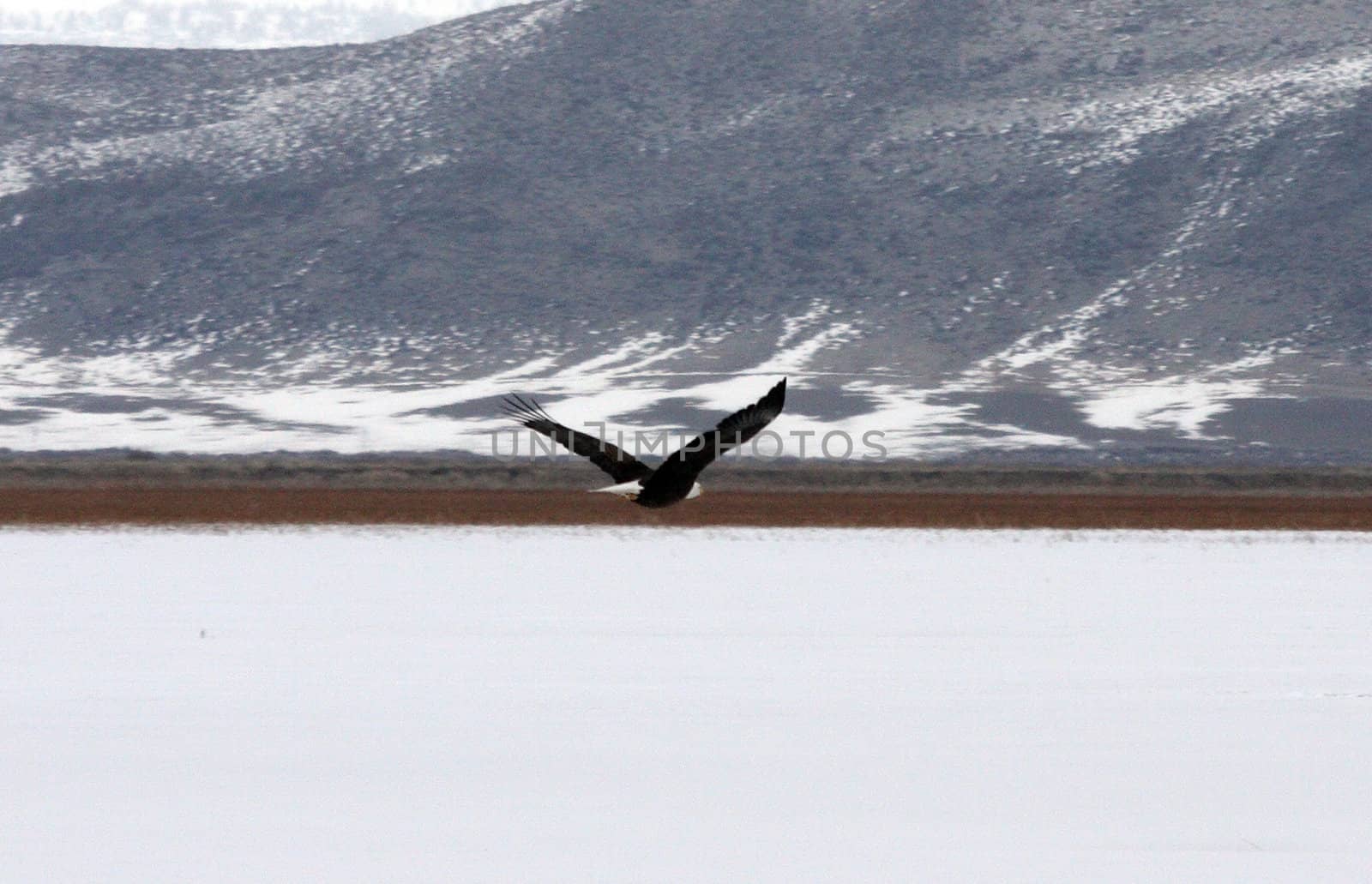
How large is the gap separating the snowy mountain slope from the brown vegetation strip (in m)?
28.0

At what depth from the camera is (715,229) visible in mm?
117125

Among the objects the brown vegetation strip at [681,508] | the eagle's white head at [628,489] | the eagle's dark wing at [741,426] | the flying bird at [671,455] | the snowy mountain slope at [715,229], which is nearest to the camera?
the eagle's dark wing at [741,426]

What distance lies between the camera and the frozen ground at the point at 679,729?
10680mm

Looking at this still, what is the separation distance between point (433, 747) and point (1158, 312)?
93944 millimetres

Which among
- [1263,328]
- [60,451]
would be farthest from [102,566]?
[1263,328]

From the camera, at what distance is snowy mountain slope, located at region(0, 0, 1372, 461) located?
305ft

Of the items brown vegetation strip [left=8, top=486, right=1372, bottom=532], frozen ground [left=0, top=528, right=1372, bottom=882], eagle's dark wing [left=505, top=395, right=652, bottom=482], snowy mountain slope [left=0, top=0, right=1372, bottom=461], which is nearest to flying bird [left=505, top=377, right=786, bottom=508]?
eagle's dark wing [left=505, top=395, right=652, bottom=482]

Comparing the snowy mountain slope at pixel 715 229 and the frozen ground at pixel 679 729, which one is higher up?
the snowy mountain slope at pixel 715 229

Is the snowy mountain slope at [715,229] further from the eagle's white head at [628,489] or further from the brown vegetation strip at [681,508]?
the eagle's white head at [628,489]

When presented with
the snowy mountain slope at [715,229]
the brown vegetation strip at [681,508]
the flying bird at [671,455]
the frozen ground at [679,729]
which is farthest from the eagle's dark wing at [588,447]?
the snowy mountain slope at [715,229]

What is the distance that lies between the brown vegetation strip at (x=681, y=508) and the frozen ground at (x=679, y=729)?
15.5 meters

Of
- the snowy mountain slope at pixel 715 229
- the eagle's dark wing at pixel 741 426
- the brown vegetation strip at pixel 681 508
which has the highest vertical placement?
the snowy mountain slope at pixel 715 229

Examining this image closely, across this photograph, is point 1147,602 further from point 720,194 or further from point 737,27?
point 737,27

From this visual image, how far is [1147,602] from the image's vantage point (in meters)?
22.8
